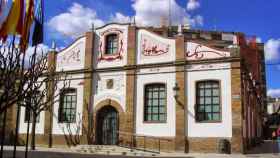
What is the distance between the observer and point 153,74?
2139 centimetres

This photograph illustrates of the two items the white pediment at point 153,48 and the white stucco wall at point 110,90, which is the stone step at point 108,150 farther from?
the white pediment at point 153,48

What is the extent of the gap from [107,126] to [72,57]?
17.7ft

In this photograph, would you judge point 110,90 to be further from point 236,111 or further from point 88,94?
point 236,111

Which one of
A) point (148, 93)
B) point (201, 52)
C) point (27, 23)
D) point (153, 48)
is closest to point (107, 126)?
point (148, 93)

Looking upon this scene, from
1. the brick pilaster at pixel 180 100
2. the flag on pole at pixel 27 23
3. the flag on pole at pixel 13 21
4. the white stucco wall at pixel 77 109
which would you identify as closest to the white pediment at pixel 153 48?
the brick pilaster at pixel 180 100

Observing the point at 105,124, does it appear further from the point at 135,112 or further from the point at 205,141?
the point at 205,141

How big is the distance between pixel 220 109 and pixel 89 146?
7.83 m

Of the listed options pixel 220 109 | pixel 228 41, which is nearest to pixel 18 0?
pixel 220 109

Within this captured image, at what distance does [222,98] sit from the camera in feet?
63.4

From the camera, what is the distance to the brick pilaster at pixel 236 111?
18500mm

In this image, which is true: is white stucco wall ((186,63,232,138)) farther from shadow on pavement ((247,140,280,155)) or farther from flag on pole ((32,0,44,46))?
flag on pole ((32,0,44,46))

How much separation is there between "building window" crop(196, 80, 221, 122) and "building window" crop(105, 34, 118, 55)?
615 cm

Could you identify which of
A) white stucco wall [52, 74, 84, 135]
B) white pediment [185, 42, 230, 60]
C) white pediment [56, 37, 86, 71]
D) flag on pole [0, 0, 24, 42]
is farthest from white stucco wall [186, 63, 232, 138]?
flag on pole [0, 0, 24, 42]

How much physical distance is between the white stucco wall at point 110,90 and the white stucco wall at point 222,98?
13.7 ft
